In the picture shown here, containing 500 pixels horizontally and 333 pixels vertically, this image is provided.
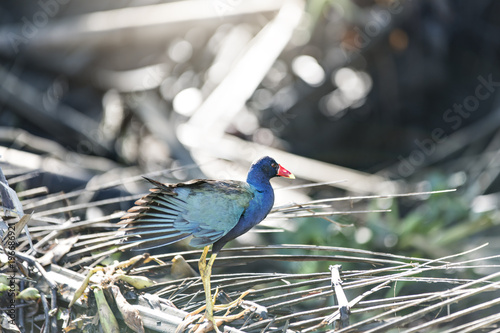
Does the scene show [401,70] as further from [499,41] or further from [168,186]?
[168,186]

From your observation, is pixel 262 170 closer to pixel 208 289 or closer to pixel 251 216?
pixel 251 216

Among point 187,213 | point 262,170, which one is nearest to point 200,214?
point 187,213

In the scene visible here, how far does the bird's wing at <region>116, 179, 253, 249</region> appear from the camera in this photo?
2076 mm

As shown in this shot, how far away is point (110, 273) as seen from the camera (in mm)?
2156

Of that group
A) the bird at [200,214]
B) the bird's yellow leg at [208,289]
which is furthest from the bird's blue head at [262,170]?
the bird's yellow leg at [208,289]

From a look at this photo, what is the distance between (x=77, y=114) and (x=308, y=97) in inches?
82.3

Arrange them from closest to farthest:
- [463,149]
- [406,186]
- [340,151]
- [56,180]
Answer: [56,180], [406,186], [463,149], [340,151]

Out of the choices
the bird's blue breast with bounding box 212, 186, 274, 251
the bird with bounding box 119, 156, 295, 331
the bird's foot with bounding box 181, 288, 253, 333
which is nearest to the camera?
the bird's foot with bounding box 181, 288, 253, 333

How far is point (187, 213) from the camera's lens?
2.14 metres

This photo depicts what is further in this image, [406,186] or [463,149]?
[463,149]

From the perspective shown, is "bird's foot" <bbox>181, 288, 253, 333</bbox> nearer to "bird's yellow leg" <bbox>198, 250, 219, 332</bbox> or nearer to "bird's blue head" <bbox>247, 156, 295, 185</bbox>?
"bird's yellow leg" <bbox>198, 250, 219, 332</bbox>

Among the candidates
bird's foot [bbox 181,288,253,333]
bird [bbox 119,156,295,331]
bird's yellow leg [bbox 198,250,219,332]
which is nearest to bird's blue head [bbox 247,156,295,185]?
bird [bbox 119,156,295,331]

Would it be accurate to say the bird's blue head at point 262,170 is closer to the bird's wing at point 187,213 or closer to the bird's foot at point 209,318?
the bird's wing at point 187,213

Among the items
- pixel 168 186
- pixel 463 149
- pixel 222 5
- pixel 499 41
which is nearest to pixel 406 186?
pixel 463 149
